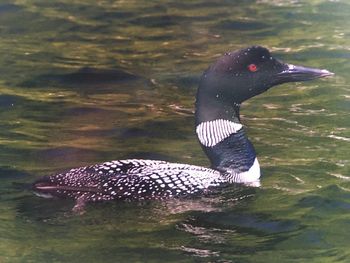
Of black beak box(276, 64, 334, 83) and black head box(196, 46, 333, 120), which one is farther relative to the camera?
black beak box(276, 64, 334, 83)

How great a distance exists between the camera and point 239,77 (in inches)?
290

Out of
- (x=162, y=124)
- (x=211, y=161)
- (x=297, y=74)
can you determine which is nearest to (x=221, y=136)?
(x=211, y=161)

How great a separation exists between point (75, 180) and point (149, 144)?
5.63 ft

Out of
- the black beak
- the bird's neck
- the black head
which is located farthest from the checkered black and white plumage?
the black beak

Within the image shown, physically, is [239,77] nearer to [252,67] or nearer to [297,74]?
[252,67]

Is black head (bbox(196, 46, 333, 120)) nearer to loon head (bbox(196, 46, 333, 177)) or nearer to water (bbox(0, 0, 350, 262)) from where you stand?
loon head (bbox(196, 46, 333, 177))

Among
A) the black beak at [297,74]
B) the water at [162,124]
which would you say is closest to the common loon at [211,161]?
the black beak at [297,74]

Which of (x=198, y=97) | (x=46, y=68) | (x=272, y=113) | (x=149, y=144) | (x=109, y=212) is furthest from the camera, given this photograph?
(x=46, y=68)

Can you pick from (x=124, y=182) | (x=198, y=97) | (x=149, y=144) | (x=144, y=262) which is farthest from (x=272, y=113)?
(x=144, y=262)

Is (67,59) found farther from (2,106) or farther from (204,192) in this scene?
(204,192)

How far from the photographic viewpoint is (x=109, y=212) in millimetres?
6629

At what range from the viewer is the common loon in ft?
22.3

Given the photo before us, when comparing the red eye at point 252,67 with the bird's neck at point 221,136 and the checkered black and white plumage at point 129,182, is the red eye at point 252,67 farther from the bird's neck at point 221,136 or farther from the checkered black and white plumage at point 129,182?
the checkered black and white plumage at point 129,182

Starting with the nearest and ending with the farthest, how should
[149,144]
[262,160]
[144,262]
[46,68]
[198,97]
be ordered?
[144,262] < [198,97] < [262,160] < [149,144] < [46,68]
